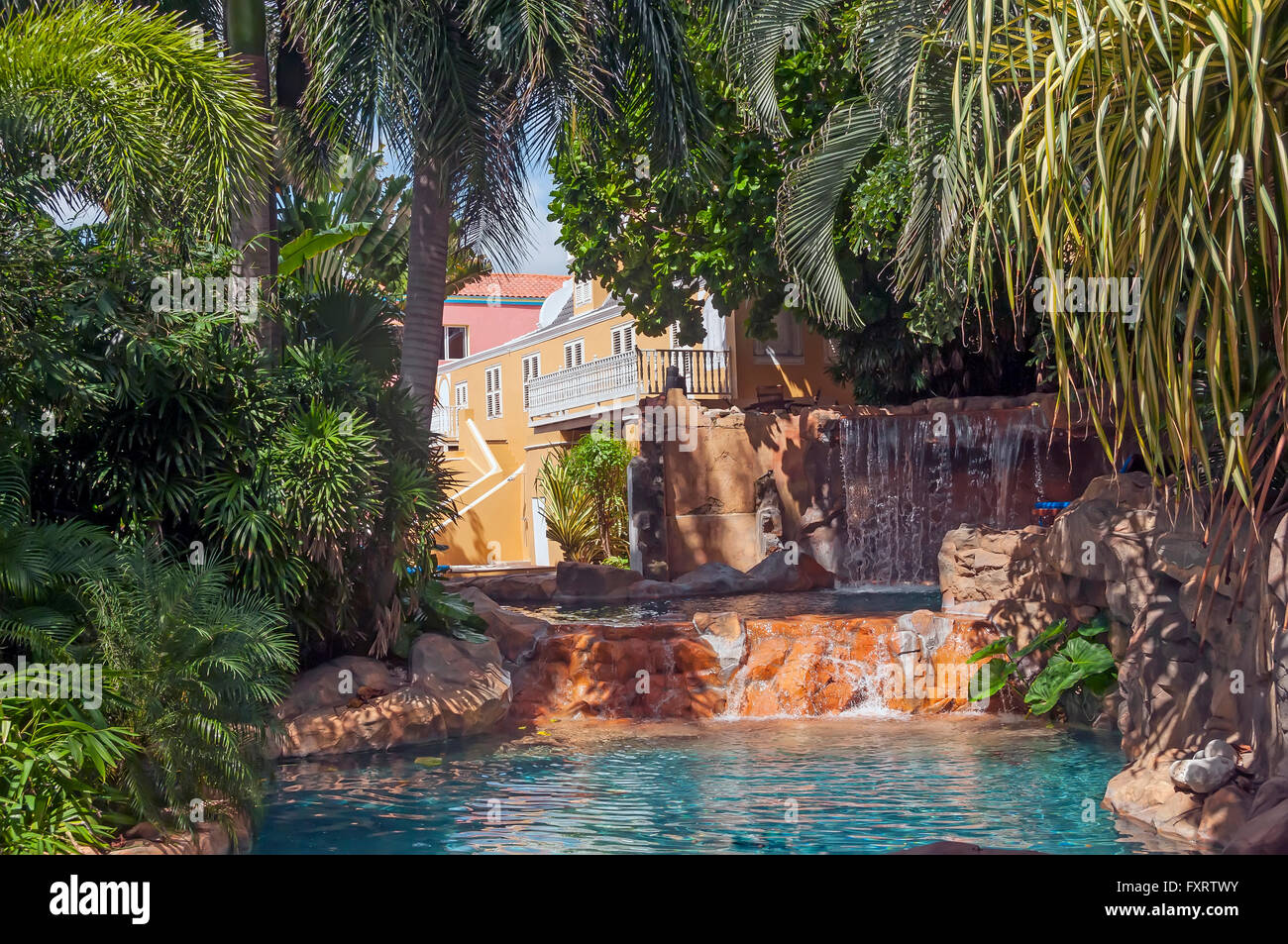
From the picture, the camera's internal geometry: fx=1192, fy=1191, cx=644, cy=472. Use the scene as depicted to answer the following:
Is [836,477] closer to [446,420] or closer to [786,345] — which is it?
[786,345]

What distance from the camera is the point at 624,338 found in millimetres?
31375

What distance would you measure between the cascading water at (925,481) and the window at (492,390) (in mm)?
19818

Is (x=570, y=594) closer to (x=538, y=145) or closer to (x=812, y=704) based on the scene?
(x=812, y=704)

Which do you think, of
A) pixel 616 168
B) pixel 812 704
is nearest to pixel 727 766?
pixel 812 704

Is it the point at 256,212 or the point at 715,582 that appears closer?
the point at 256,212

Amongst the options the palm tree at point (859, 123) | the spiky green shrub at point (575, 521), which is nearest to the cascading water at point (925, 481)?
the palm tree at point (859, 123)

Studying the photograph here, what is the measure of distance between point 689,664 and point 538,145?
19.5 ft

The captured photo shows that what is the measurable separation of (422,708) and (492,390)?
28815mm

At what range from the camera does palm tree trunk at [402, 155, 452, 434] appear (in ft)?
42.3

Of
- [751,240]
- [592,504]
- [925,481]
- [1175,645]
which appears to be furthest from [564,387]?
[1175,645]

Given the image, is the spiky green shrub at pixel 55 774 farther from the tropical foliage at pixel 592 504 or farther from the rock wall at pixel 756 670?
the tropical foliage at pixel 592 504

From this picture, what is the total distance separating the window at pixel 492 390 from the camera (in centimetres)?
3925

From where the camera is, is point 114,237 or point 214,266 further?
point 214,266
